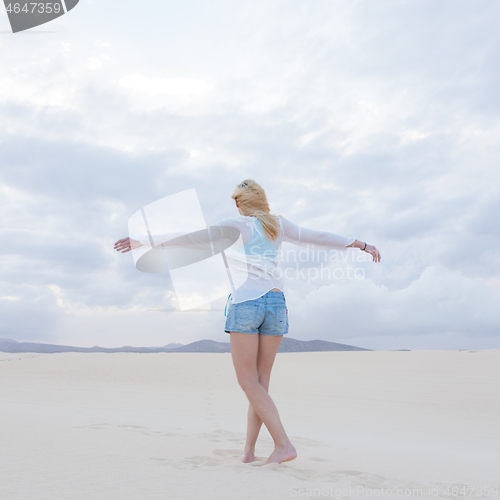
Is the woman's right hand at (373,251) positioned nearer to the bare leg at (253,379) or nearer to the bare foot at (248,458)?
the bare leg at (253,379)

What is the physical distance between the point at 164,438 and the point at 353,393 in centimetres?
668

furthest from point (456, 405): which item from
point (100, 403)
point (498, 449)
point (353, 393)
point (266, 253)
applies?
point (266, 253)

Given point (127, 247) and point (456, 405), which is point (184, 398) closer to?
point (456, 405)

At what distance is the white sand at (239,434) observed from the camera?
2154mm

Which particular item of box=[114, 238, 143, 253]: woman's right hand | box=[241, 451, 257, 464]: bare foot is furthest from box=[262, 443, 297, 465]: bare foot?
box=[114, 238, 143, 253]: woman's right hand

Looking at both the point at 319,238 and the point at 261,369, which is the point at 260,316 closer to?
the point at 261,369

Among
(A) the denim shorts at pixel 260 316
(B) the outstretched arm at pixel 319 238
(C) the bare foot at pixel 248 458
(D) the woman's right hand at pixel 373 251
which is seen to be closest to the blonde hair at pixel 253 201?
(B) the outstretched arm at pixel 319 238

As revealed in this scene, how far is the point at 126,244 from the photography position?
261 cm

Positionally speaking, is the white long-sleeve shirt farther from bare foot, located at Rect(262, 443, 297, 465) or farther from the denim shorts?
bare foot, located at Rect(262, 443, 297, 465)

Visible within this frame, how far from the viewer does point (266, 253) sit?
2.89 m

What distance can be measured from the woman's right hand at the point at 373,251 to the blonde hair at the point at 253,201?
696 millimetres

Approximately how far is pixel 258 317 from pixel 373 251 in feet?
3.25

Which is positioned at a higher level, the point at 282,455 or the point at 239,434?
the point at 282,455

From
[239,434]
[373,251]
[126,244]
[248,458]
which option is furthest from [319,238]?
[239,434]
